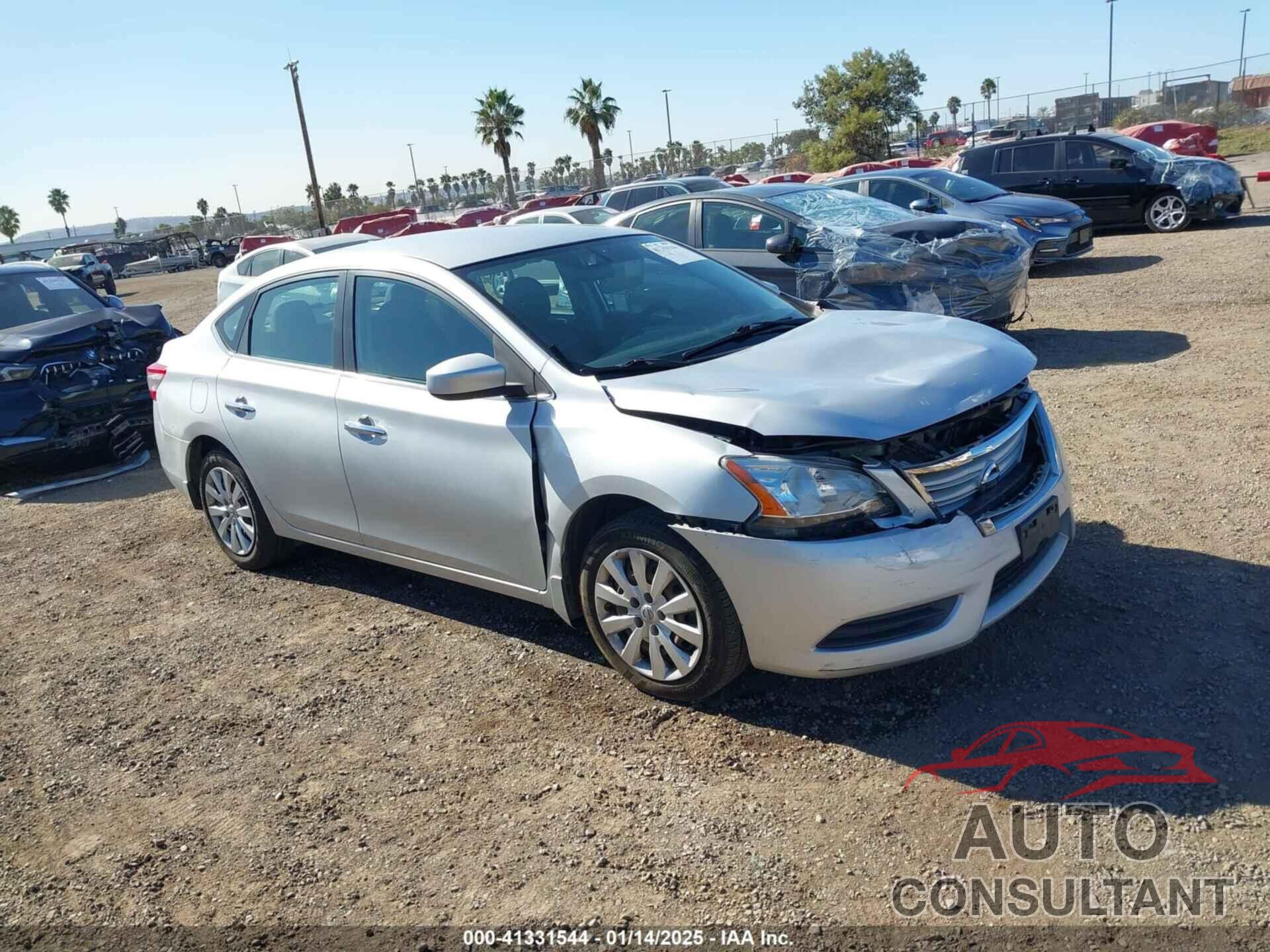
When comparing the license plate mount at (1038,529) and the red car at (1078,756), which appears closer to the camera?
the red car at (1078,756)

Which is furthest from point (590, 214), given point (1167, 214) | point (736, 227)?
point (1167, 214)

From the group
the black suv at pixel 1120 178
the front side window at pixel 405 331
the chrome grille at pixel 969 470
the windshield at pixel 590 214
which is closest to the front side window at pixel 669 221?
the front side window at pixel 405 331

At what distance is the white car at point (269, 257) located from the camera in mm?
12406

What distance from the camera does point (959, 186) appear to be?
13602 mm

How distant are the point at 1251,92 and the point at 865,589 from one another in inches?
2353

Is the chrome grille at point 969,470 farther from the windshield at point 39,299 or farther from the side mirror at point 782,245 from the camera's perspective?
the windshield at point 39,299

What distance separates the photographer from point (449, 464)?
13.6ft

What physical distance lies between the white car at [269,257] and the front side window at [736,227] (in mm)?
5058

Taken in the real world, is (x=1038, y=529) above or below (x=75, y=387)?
below

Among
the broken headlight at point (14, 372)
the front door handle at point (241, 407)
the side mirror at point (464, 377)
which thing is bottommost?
the broken headlight at point (14, 372)

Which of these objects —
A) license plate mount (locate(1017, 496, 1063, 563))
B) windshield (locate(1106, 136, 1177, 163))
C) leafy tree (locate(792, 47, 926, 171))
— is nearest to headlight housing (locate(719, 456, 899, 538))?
license plate mount (locate(1017, 496, 1063, 563))

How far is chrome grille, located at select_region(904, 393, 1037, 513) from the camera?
3.36m

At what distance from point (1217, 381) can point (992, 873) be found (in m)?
5.43

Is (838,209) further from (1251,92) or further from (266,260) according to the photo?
(1251,92)
